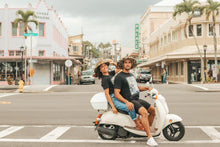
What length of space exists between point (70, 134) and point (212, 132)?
136 inches

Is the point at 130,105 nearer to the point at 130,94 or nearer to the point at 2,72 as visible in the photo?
the point at 130,94

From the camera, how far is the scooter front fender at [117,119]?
590 centimetres

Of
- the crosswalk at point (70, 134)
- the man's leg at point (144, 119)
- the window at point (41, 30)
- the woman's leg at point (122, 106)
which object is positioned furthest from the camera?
the window at point (41, 30)

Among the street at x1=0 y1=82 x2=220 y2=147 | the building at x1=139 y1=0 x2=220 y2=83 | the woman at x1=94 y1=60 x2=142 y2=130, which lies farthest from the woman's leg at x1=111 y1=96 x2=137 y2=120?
the building at x1=139 y1=0 x2=220 y2=83

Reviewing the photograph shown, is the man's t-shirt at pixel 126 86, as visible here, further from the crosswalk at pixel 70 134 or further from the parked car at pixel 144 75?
the parked car at pixel 144 75

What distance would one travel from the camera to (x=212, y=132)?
7195 mm

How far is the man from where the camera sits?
5.70 metres

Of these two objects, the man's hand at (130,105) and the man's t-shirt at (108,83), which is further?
the man's t-shirt at (108,83)

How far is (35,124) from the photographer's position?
8609 millimetres

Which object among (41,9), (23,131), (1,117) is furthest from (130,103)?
(41,9)

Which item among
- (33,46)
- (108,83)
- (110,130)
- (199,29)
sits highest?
(199,29)

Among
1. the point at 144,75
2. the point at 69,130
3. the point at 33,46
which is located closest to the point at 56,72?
the point at 33,46

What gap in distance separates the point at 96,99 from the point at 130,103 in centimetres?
72

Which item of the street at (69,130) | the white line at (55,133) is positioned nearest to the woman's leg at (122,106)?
the street at (69,130)
